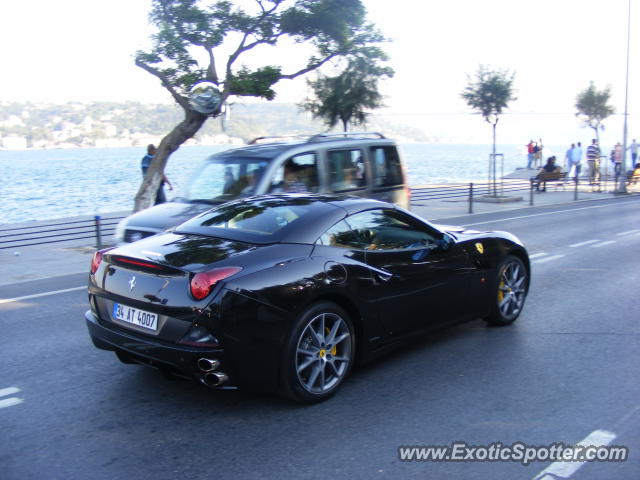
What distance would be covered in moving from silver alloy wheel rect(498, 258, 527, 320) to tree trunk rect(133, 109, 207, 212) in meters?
10.1

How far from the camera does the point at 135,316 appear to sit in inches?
179

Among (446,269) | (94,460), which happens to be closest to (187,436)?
(94,460)

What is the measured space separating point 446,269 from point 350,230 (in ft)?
3.56

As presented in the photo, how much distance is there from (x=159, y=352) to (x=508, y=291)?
382 cm

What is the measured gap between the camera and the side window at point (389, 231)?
5.30 metres

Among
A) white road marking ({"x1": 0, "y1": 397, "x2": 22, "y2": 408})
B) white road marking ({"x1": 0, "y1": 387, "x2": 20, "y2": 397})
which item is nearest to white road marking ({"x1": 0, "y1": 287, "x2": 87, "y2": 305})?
white road marking ({"x1": 0, "y1": 387, "x2": 20, "y2": 397})

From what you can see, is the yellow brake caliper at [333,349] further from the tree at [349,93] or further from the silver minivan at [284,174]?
the tree at [349,93]

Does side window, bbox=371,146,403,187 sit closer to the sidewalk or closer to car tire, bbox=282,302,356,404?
the sidewalk

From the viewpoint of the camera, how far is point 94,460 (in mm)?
3848

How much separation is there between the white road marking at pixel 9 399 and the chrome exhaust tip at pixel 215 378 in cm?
153

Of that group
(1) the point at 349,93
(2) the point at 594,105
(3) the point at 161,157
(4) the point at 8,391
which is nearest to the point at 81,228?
(3) the point at 161,157

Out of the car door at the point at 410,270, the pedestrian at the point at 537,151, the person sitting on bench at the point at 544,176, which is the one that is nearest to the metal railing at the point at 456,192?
the person sitting on bench at the point at 544,176

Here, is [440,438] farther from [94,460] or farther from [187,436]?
[94,460]

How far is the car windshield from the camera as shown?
9.08 m
